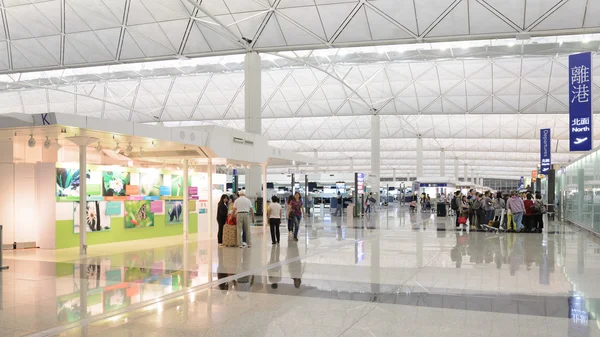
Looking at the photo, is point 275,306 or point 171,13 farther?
point 171,13

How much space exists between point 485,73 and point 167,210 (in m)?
29.2

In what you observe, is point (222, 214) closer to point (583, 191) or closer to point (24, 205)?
point (24, 205)

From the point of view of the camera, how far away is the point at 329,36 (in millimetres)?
29359

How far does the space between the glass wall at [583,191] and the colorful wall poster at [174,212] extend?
17.3 meters

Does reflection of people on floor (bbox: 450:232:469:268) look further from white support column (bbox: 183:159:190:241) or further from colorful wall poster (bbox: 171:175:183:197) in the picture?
colorful wall poster (bbox: 171:175:183:197)

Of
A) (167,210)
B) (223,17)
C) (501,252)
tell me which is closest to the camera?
(501,252)

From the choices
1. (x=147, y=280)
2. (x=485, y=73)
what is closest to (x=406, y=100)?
(x=485, y=73)

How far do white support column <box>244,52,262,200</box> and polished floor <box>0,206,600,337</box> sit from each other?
1250 centimetres

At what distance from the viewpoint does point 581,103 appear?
76.3 feet

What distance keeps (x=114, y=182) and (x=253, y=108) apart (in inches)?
434

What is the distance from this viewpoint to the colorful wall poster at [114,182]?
1975cm

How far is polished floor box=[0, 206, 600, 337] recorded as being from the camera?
7219 millimetres

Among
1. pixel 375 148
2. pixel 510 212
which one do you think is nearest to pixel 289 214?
pixel 510 212

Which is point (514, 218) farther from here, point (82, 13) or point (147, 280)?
point (82, 13)
